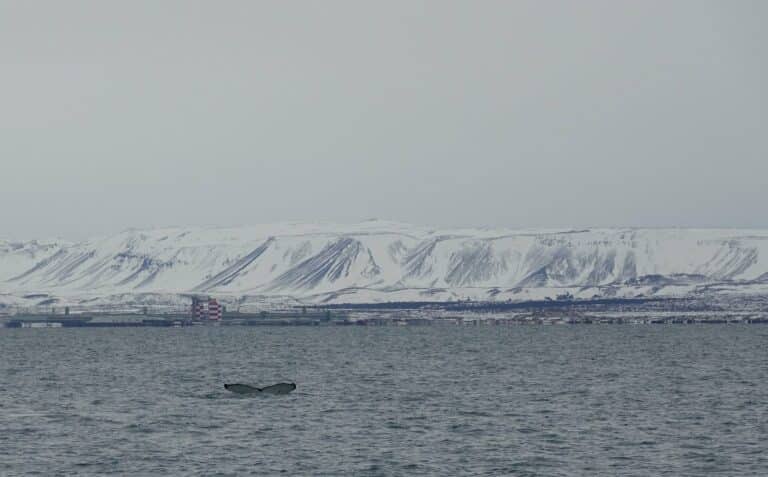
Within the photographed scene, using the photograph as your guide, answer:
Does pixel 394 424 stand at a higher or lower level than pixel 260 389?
lower

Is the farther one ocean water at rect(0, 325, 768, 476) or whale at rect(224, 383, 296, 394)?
whale at rect(224, 383, 296, 394)

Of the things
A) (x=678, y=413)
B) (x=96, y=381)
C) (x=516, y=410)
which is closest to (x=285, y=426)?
(x=516, y=410)

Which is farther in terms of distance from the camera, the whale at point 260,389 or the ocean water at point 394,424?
the whale at point 260,389

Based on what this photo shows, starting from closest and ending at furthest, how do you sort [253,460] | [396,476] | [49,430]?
[396,476]
[253,460]
[49,430]

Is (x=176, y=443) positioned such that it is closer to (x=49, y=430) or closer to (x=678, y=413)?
(x=49, y=430)

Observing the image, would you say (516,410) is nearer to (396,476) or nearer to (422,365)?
(396,476)

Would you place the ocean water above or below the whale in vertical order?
below

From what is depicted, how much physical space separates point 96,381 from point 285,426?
53521 millimetres

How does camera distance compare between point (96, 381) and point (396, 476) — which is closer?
point (396, 476)

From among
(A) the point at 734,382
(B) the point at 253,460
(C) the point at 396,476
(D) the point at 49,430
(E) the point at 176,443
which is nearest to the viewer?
(C) the point at 396,476

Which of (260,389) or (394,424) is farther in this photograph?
(260,389)

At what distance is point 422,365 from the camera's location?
17938 centimetres

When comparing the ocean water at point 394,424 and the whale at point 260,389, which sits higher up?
the whale at point 260,389

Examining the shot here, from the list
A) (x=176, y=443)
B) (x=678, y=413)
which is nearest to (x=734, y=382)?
(x=678, y=413)
